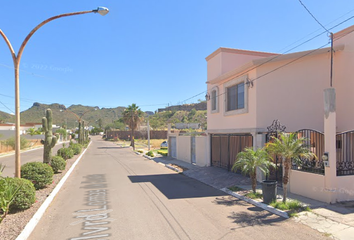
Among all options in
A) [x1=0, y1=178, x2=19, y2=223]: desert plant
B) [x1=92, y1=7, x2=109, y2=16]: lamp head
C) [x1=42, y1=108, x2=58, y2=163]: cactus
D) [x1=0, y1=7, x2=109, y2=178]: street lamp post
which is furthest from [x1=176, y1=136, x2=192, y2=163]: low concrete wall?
[x1=0, y1=178, x2=19, y2=223]: desert plant

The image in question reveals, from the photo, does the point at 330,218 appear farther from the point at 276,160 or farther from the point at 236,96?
the point at 236,96

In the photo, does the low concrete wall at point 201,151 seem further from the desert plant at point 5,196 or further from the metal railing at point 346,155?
the desert plant at point 5,196

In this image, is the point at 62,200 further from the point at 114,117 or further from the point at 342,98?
the point at 114,117

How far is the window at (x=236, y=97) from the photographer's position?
13578mm

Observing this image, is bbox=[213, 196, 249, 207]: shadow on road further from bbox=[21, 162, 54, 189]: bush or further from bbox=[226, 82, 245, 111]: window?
bbox=[21, 162, 54, 189]: bush

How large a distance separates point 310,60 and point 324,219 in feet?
26.2

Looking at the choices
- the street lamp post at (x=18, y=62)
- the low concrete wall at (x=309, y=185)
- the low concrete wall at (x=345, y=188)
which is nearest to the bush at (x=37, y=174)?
the street lamp post at (x=18, y=62)

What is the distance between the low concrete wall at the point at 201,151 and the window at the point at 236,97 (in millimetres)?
3353

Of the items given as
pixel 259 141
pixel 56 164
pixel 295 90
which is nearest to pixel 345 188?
pixel 259 141

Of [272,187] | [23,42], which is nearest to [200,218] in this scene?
[272,187]

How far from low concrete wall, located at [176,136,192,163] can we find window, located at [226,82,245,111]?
615cm

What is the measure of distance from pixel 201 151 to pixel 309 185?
962 centimetres

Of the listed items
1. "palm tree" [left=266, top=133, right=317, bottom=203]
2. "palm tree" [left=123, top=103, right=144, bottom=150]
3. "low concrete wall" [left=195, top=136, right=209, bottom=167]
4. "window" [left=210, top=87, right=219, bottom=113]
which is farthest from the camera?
"palm tree" [left=123, top=103, right=144, bottom=150]

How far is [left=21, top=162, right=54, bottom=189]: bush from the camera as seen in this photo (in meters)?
9.65
